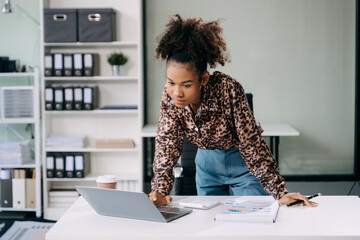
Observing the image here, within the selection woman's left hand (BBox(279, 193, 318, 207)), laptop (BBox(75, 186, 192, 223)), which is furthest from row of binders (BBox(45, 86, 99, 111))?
woman's left hand (BBox(279, 193, 318, 207))

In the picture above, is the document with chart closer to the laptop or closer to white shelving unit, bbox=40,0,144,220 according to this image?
the laptop

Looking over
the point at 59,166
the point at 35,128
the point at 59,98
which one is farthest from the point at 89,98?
the point at 59,166

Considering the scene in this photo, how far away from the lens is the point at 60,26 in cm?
386

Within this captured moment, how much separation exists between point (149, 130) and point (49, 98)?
0.85 meters

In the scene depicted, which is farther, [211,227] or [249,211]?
[249,211]

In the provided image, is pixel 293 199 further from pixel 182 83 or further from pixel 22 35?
pixel 22 35

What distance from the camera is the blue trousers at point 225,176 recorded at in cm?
200

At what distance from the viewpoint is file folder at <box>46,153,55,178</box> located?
12.9 feet

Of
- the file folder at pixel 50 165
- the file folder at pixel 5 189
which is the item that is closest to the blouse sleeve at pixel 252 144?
the file folder at pixel 50 165

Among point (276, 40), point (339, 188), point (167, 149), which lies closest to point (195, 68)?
point (167, 149)

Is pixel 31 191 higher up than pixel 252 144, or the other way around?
pixel 252 144

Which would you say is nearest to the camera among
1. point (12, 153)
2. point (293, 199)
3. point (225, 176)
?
point (293, 199)

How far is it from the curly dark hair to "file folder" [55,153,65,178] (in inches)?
92.8

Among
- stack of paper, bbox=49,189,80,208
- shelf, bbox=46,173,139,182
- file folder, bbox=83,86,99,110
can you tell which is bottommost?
stack of paper, bbox=49,189,80,208
